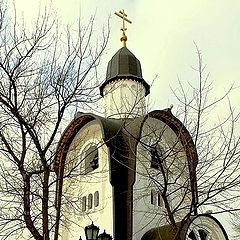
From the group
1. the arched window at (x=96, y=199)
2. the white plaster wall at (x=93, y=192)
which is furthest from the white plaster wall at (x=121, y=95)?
the arched window at (x=96, y=199)

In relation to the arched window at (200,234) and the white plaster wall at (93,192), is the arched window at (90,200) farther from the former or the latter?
the arched window at (200,234)

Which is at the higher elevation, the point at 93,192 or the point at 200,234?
the point at 93,192

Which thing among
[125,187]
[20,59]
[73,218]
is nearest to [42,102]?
[20,59]

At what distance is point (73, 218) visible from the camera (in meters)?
22.6

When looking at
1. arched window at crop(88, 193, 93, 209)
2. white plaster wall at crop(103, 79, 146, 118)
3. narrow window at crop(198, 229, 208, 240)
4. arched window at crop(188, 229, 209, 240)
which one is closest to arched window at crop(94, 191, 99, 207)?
arched window at crop(88, 193, 93, 209)

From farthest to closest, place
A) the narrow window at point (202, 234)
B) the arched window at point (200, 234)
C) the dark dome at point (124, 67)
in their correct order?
the dark dome at point (124, 67), the narrow window at point (202, 234), the arched window at point (200, 234)

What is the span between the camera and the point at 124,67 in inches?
1013

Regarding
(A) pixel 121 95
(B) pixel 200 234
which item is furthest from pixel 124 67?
(B) pixel 200 234

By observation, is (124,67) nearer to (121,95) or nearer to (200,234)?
(121,95)

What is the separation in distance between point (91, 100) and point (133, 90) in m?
14.9

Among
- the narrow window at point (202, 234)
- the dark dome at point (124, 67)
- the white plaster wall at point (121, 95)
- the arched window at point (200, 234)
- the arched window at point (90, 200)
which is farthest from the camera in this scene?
the dark dome at point (124, 67)

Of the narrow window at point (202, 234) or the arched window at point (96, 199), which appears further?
the arched window at point (96, 199)

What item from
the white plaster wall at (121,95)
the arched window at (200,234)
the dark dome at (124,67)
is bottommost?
the arched window at (200,234)

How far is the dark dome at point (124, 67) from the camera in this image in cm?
2541
